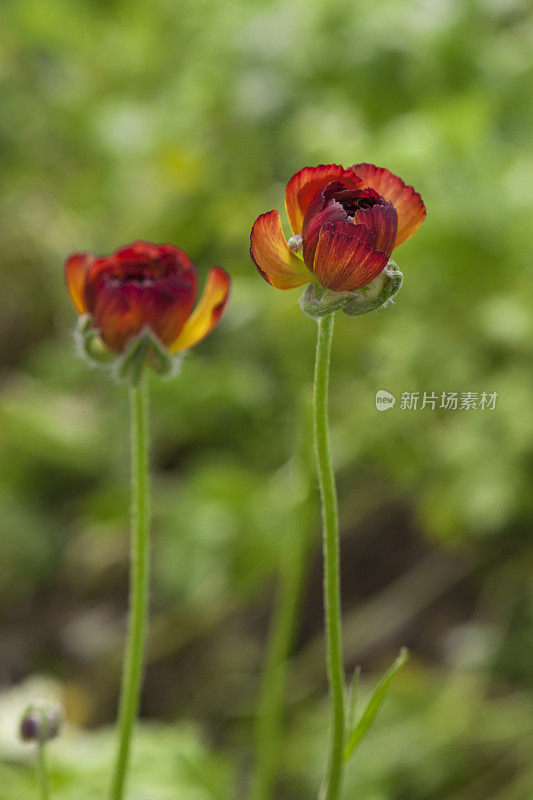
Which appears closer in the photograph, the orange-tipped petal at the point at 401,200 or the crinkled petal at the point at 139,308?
the orange-tipped petal at the point at 401,200

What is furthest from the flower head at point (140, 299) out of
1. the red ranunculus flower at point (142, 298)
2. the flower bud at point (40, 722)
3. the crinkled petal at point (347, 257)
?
the flower bud at point (40, 722)

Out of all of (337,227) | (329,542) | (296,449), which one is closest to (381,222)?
(337,227)

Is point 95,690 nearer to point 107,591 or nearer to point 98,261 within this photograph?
point 107,591

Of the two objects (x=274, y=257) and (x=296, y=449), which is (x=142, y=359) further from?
(x=296, y=449)

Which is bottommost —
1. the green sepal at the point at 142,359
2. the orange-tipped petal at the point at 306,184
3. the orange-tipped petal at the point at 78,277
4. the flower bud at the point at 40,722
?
the flower bud at the point at 40,722

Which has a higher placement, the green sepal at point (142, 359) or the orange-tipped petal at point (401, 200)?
the orange-tipped petal at point (401, 200)

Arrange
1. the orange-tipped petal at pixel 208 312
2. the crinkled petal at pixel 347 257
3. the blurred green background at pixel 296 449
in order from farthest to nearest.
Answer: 1. the blurred green background at pixel 296 449
2. the orange-tipped petal at pixel 208 312
3. the crinkled petal at pixel 347 257

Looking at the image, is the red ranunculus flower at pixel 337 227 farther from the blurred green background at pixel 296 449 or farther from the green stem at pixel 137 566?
the blurred green background at pixel 296 449
